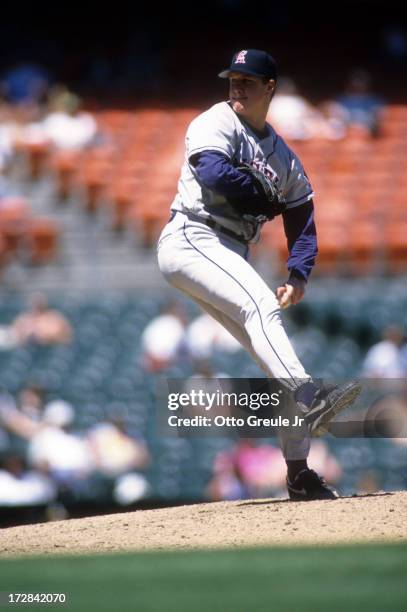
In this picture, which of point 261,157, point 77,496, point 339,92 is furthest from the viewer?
point 339,92

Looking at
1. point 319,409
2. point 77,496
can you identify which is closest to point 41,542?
point 319,409

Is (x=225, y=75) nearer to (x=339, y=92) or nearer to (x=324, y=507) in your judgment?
(x=324, y=507)

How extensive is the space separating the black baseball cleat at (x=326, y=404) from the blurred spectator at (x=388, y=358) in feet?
12.8

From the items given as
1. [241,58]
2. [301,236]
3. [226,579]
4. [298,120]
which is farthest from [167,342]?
[226,579]

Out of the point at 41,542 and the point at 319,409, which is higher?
the point at 319,409

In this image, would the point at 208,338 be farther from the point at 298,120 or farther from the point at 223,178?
the point at 223,178

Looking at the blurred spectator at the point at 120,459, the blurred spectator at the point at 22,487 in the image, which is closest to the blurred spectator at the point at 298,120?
the blurred spectator at the point at 120,459

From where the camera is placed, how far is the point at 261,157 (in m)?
4.91

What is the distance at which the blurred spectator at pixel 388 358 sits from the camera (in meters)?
8.52

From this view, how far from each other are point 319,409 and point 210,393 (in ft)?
6.58

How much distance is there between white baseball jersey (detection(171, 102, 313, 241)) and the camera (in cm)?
474

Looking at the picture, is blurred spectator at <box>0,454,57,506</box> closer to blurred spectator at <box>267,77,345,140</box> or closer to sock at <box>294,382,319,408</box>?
sock at <box>294,382,319,408</box>

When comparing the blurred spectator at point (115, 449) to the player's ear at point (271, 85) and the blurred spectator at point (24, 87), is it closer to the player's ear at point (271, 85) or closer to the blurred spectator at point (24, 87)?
the player's ear at point (271, 85)

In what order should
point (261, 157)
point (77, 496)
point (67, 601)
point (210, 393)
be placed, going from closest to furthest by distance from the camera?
point (67, 601), point (261, 157), point (210, 393), point (77, 496)
